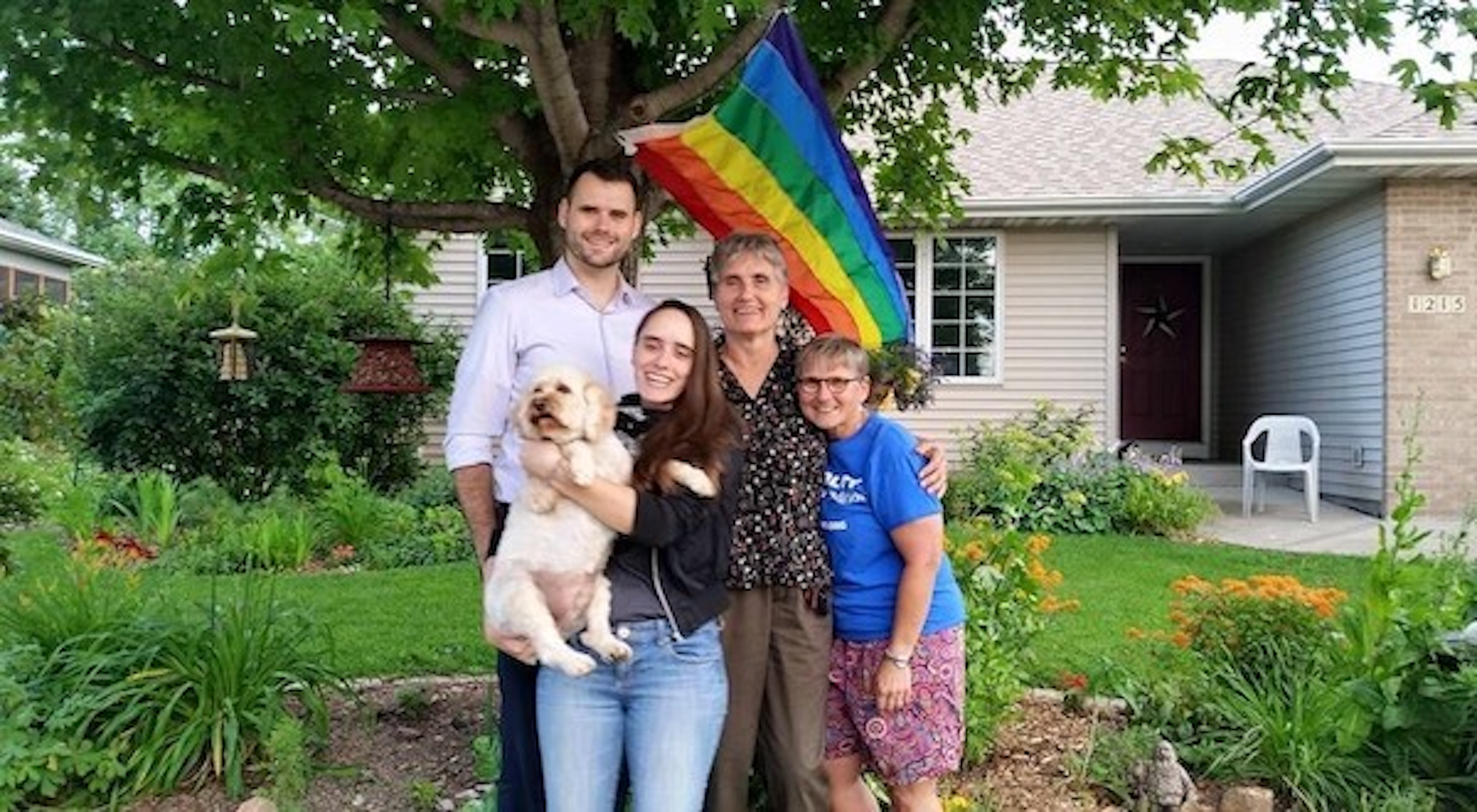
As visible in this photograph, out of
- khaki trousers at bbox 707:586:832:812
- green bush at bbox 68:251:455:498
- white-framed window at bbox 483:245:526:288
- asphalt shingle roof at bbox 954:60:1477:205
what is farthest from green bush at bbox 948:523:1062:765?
white-framed window at bbox 483:245:526:288

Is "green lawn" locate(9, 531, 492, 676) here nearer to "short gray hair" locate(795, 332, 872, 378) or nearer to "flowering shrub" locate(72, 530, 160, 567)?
"flowering shrub" locate(72, 530, 160, 567)

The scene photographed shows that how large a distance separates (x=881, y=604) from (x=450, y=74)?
2239 mm

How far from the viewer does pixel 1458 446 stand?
11102 mm

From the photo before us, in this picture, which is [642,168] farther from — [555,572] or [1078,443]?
[1078,443]

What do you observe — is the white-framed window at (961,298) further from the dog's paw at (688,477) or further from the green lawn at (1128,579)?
the dog's paw at (688,477)

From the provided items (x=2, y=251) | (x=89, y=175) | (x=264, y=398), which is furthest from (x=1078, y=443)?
(x=2, y=251)

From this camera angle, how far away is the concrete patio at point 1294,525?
9664 millimetres

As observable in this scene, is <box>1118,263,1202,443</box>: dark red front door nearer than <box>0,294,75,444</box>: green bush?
Yes

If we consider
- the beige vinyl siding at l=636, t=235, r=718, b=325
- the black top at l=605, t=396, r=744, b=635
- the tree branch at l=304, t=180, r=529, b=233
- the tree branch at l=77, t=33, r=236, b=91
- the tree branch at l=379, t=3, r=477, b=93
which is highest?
the beige vinyl siding at l=636, t=235, r=718, b=325

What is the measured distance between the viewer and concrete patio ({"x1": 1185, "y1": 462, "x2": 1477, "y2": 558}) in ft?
31.7

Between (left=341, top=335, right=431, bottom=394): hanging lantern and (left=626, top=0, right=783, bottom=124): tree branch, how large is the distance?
5.60 m

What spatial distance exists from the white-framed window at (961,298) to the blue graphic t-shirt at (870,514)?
1077 centimetres

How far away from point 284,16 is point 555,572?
58.9 inches

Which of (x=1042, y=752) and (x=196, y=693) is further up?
(x=196, y=693)
